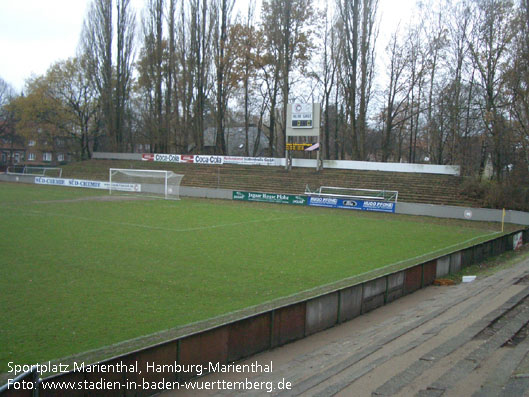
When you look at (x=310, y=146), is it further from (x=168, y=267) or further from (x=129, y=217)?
(x=168, y=267)

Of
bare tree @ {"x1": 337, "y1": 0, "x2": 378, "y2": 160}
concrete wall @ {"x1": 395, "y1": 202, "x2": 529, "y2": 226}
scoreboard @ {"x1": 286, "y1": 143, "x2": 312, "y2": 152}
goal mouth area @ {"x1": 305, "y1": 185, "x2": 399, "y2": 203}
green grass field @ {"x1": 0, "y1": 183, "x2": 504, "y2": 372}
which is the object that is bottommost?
green grass field @ {"x1": 0, "y1": 183, "x2": 504, "y2": 372}

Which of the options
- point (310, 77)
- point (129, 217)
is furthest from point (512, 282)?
point (310, 77)

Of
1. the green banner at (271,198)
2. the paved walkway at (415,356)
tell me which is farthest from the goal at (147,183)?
the paved walkway at (415,356)

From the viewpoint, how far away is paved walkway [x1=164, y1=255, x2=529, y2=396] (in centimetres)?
605

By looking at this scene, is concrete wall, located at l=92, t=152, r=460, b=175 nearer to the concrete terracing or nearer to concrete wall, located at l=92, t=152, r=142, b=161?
the concrete terracing

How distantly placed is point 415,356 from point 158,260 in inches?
413

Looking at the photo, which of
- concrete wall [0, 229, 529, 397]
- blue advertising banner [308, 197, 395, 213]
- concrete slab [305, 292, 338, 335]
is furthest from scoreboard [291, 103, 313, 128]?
concrete slab [305, 292, 338, 335]

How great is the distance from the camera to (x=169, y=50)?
190 ft

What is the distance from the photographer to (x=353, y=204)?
114ft

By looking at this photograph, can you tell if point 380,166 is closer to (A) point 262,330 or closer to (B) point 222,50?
(B) point 222,50

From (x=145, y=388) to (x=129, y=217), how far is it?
2156 centimetres

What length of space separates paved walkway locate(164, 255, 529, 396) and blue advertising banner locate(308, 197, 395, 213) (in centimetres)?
2238

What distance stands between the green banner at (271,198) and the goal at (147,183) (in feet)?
21.5

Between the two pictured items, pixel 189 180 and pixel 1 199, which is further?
pixel 189 180
